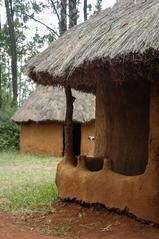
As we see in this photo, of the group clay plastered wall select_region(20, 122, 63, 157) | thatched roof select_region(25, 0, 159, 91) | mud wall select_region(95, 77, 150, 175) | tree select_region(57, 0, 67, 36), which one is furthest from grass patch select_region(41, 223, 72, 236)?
tree select_region(57, 0, 67, 36)

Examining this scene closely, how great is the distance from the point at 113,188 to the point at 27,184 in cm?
386

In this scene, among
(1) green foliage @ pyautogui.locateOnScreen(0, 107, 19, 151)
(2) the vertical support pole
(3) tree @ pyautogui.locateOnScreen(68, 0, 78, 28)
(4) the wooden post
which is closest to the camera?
(2) the vertical support pole

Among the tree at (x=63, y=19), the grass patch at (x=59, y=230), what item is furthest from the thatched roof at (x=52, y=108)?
the grass patch at (x=59, y=230)

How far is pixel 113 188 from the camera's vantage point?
7.05 meters

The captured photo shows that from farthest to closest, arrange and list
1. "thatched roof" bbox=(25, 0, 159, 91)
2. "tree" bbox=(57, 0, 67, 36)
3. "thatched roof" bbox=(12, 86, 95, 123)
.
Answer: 1. "tree" bbox=(57, 0, 67, 36)
2. "thatched roof" bbox=(12, 86, 95, 123)
3. "thatched roof" bbox=(25, 0, 159, 91)

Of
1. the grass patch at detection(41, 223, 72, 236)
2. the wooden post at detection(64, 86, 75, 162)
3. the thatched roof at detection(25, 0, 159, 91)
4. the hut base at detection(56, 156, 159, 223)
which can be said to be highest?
the thatched roof at detection(25, 0, 159, 91)

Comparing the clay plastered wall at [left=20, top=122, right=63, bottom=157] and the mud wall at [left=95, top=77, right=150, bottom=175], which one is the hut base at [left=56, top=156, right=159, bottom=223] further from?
the clay plastered wall at [left=20, top=122, right=63, bottom=157]

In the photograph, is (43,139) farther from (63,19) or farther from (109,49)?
(109,49)

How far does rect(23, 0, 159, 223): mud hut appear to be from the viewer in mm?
6301

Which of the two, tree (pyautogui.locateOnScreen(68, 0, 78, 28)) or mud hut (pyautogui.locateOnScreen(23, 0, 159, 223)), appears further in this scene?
tree (pyautogui.locateOnScreen(68, 0, 78, 28))

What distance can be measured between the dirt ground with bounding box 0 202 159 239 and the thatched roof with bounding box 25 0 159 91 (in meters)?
2.00

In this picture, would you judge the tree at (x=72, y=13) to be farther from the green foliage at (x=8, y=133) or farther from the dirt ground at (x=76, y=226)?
the dirt ground at (x=76, y=226)

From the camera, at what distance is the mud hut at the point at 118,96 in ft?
20.7

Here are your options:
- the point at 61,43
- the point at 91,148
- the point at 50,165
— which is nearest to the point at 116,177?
the point at 61,43
